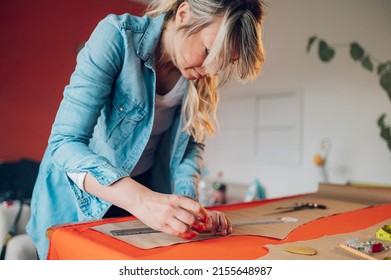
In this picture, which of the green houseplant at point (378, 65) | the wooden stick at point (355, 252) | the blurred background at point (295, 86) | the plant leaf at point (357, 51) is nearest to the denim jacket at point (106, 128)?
the wooden stick at point (355, 252)

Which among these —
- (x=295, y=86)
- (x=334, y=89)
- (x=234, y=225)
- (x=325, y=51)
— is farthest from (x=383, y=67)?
(x=234, y=225)

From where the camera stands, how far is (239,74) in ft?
2.50

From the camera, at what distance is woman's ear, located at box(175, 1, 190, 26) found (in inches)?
28.9

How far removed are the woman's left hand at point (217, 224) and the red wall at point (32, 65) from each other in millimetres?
1953

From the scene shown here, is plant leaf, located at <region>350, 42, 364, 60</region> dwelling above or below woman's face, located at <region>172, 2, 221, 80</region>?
above

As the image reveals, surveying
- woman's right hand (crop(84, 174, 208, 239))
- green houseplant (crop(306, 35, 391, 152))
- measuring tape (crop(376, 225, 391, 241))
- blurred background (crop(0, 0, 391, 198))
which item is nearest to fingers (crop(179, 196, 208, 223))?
woman's right hand (crop(84, 174, 208, 239))

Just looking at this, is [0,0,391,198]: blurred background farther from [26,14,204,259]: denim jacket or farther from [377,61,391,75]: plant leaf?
[26,14,204,259]: denim jacket

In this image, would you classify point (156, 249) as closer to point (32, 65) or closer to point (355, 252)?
point (355, 252)

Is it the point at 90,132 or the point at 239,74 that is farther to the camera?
the point at 239,74

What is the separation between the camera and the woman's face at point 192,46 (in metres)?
0.70

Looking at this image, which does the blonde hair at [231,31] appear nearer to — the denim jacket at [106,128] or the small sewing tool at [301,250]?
the denim jacket at [106,128]
